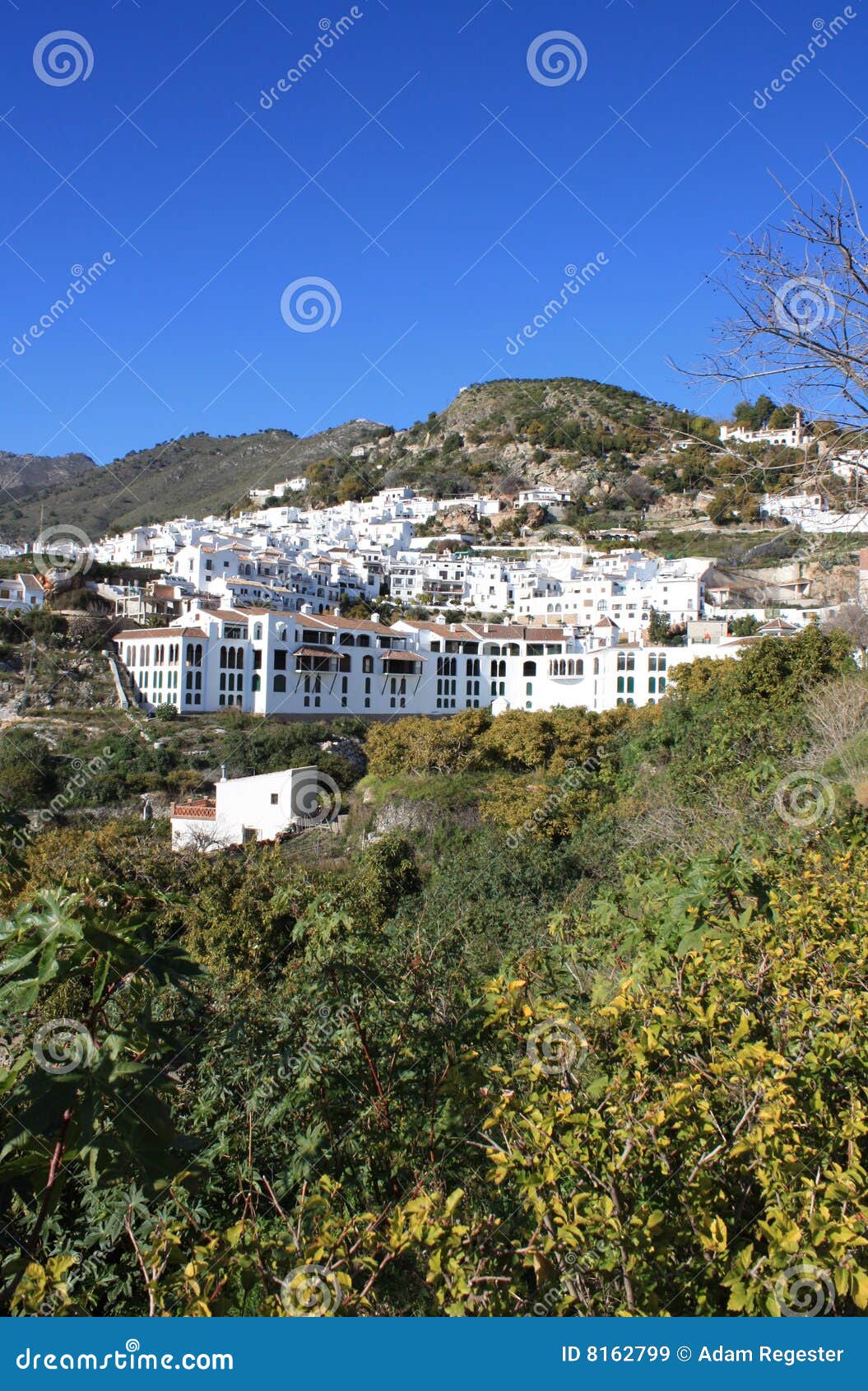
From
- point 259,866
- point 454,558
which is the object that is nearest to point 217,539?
point 454,558

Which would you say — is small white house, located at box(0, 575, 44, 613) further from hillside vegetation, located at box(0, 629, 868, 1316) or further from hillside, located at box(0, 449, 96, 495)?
hillside, located at box(0, 449, 96, 495)

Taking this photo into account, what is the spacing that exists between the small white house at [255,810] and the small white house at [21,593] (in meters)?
25.3

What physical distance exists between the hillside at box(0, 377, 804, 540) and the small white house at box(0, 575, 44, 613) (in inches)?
1176

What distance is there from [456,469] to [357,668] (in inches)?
2436

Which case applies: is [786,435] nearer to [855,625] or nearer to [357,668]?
[855,625]

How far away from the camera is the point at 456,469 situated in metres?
93.6

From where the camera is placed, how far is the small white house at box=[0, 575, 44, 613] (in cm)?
4181

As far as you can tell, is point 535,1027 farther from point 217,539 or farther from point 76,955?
point 217,539

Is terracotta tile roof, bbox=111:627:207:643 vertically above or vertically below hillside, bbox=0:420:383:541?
below

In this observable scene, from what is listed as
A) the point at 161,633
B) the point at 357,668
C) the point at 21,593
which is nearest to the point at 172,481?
the point at 21,593

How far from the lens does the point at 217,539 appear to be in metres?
58.7

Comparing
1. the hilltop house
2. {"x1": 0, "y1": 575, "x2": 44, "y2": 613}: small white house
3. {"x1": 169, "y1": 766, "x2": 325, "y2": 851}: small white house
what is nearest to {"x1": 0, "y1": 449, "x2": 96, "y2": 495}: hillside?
{"x1": 0, "y1": 575, "x2": 44, "y2": 613}: small white house

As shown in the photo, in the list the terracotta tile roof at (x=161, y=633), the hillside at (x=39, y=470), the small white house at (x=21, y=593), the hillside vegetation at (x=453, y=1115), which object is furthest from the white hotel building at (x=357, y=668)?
the hillside at (x=39, y=470)

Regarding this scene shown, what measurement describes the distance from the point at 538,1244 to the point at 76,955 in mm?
1102
